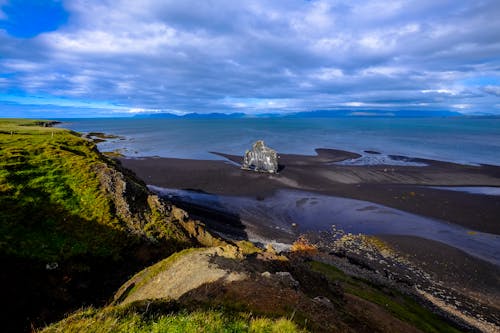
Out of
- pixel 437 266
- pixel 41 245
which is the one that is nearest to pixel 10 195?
pixel 41 245

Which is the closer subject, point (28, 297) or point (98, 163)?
point (28, 297)

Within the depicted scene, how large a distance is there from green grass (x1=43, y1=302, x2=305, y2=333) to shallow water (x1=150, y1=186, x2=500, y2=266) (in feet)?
110

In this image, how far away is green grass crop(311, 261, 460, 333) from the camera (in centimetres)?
2009

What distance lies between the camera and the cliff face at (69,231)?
15250 mm

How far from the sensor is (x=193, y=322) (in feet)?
25.0

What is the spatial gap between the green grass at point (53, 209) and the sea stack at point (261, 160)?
51.9 m

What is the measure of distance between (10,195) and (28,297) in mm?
9463

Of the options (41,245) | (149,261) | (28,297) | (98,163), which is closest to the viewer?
(28,297)

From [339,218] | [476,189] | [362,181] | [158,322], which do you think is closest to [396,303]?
[158,322]

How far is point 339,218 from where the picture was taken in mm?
46000

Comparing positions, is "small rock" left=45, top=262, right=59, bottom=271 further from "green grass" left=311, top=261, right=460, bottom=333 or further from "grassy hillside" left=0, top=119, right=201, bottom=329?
Result: "green grass" left=311, top=261, right=460, bottom=333

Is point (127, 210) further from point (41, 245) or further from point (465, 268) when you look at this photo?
point (465, 268)

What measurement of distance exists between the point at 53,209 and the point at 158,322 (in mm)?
18022

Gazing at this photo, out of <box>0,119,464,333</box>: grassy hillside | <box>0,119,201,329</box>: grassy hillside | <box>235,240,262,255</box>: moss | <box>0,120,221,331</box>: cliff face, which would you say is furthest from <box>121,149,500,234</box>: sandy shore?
<box>0,119,201,329</box>: grassy hillside
